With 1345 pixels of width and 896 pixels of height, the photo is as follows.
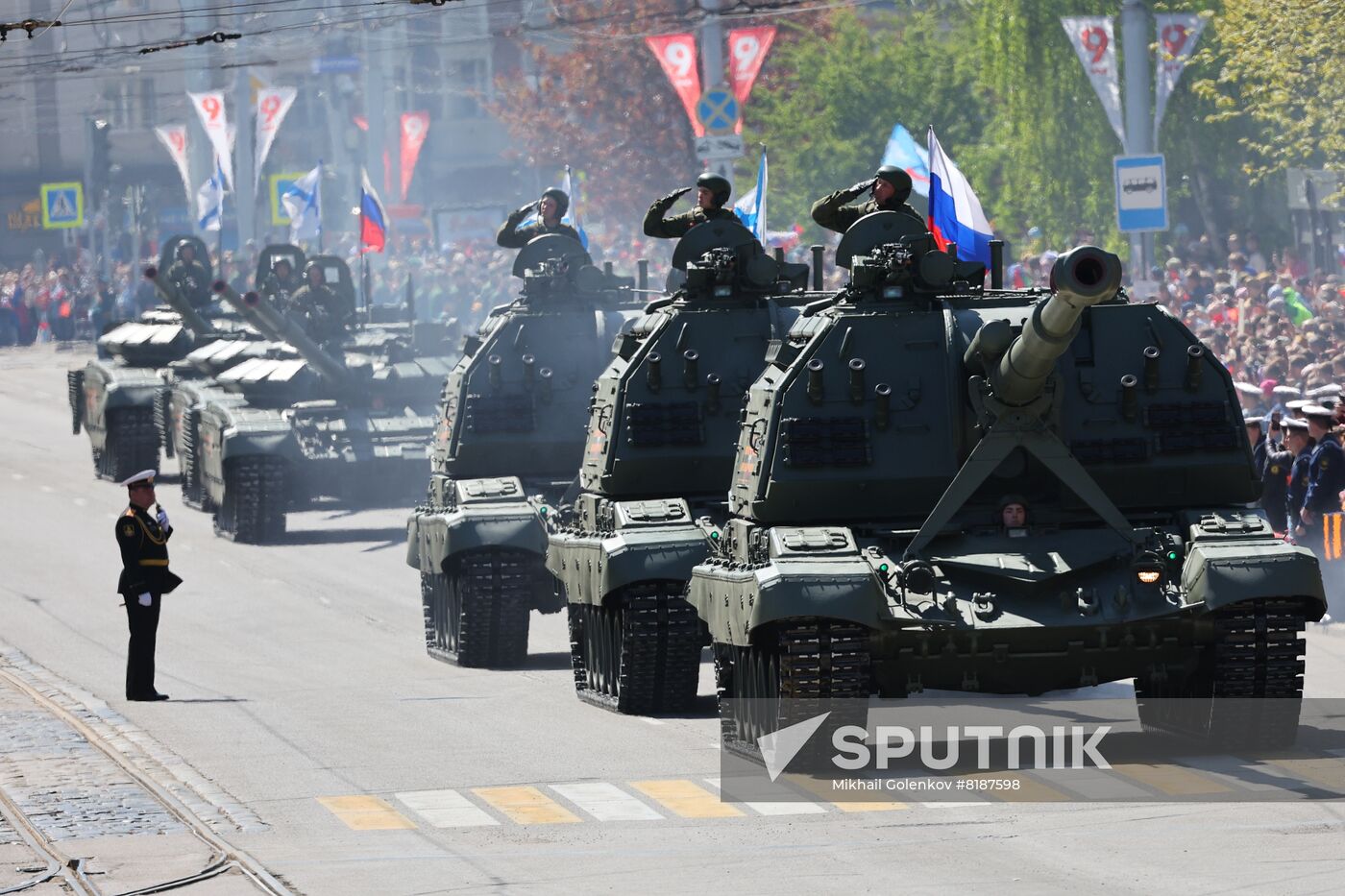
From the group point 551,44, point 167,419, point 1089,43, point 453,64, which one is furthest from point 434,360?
point 453,64

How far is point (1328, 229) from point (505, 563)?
23000 mm

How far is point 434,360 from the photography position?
31734mm

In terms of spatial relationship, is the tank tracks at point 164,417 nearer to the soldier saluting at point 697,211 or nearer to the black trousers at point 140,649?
the black trousers at point 140,649

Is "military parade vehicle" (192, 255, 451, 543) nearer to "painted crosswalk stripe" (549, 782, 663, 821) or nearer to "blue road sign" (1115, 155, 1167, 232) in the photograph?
"blue road sign" (1115, 155, 1167, 232)

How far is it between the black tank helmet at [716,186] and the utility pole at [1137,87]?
1068 cm

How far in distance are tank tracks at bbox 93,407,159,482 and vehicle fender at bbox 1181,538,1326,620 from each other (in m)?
23.8

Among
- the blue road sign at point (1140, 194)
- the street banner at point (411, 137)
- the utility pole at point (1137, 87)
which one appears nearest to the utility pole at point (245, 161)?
the street banner at point (411, 137)

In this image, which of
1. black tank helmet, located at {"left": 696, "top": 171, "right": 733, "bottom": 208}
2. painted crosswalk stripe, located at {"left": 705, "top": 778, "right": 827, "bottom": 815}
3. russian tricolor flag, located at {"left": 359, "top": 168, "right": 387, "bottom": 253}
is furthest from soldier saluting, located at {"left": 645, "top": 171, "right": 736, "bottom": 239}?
russian tricolor flag, located at {"left": 359, "top": 168, "right": 387, "bottom": 253}

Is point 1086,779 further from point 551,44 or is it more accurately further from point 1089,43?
point 551,44

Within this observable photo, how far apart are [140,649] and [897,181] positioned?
20.5ft

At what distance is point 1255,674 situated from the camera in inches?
584

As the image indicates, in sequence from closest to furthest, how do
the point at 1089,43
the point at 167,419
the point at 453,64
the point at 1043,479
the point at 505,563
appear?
the point at 1043,479, the point at 505,563, the point at 1089,43, the point at 167,419, the point at 453,64

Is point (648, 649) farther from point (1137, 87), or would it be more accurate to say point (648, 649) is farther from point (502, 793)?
point (1137, 87)

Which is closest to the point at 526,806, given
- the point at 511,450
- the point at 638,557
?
the point at 638,557
